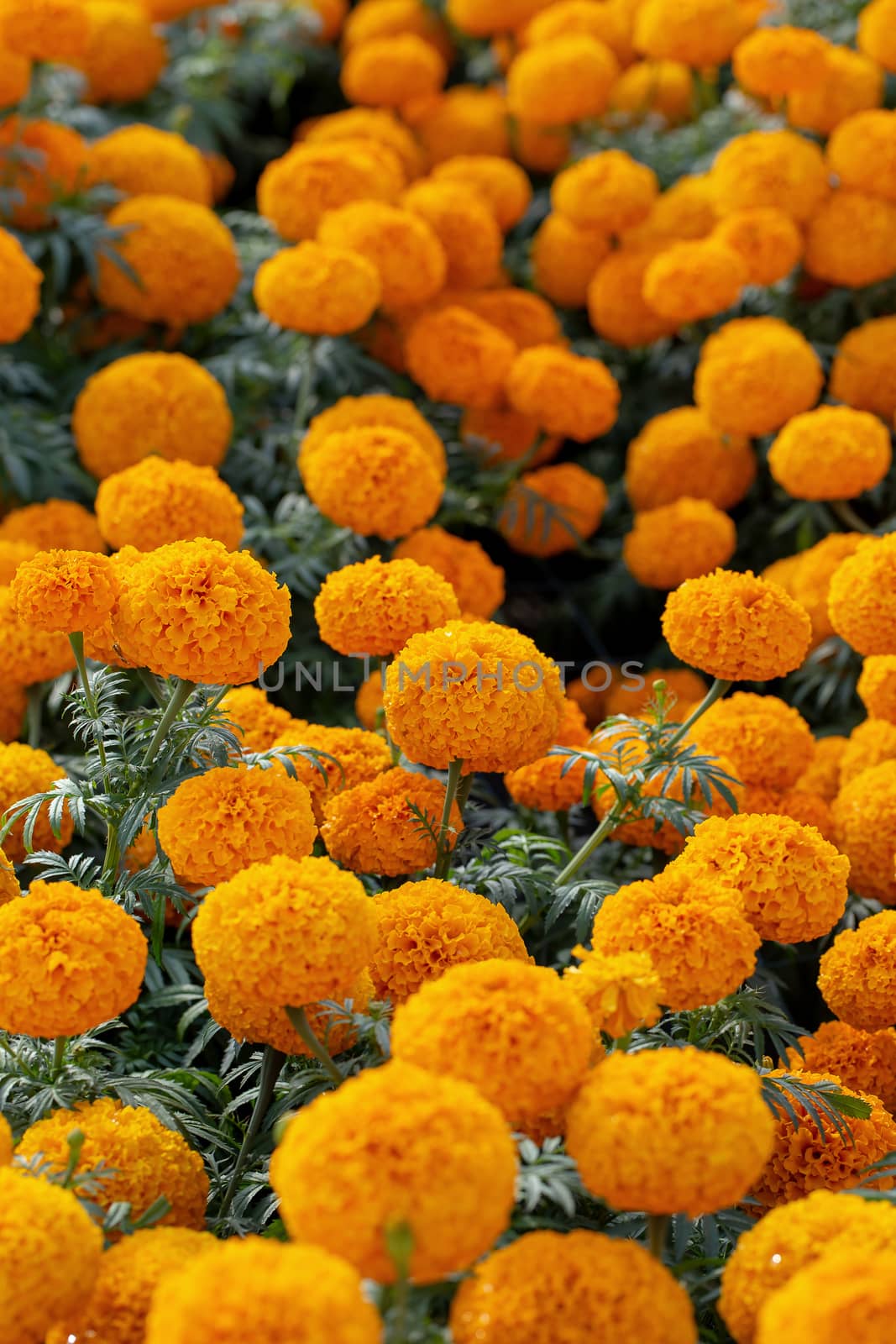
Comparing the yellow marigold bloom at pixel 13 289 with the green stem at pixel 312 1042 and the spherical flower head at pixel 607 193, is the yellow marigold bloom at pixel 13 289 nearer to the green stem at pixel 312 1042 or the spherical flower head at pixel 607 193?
the spherical flower head at pixel 607 193

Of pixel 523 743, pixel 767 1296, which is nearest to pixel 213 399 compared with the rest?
pixel 523 743

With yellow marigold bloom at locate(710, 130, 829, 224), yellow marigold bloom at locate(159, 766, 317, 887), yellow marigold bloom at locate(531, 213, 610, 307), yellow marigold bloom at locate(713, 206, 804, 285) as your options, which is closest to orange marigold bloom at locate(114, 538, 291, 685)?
yellow marigold bloom at locate(159, 766, 317, 887)

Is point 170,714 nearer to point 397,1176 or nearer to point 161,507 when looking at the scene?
point 161,507

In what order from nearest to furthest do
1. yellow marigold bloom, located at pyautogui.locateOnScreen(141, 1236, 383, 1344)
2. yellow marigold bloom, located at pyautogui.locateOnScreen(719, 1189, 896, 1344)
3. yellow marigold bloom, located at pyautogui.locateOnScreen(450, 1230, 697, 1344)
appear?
yellow marigold bloom, located at pyautogui.locateOnScreen(141, 1236, 383, 1344) < yellow marigold bloom, located at pyautogui.locateOnScreen(450, 1230, 697, 1344) < yellow marigold bloom, located at pyautogui.locateOnScreen(719, 1189, 896, 1344)

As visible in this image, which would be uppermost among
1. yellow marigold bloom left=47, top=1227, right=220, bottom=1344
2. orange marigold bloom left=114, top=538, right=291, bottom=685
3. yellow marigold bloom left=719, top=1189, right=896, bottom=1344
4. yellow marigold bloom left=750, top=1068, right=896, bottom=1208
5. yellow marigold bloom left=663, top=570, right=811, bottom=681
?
orange marigold bloom left=114, top=538, right=291, bottom=685

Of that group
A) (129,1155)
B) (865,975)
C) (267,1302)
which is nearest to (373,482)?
(865,975)

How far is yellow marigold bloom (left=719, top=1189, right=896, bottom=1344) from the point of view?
1.64 m

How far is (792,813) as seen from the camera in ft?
9.32

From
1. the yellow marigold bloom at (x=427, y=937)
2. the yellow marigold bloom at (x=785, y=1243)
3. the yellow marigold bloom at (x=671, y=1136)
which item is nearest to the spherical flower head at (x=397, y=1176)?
the yellow marigold bloom at (x=671, y=1136)

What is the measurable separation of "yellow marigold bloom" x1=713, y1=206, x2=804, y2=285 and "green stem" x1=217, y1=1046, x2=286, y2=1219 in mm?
2592

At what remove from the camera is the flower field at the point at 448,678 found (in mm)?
1578

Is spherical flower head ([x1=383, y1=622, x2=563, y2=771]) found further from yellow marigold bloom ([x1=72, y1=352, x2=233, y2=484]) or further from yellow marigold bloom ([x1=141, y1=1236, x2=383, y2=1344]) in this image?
yellow marigold bloom ([x1=72, y1=352, x2=233, y2=484])

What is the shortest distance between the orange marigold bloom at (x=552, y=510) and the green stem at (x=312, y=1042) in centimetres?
209

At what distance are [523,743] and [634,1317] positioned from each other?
98 centimetres
